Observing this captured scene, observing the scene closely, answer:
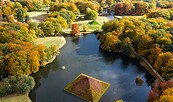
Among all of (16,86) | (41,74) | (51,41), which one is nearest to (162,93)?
(16,86)

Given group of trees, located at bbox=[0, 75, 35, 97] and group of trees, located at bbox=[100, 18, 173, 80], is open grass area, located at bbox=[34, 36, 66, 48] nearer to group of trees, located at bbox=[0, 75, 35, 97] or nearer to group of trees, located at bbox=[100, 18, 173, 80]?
group of trees, located at bbox=[100, 18, 173, 80]

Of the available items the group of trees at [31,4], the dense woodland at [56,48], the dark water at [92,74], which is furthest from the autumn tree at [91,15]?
the dark water at [92,74]

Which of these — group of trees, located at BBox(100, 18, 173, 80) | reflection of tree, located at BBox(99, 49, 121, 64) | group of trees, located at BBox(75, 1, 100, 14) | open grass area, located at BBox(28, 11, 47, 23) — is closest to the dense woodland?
group of trees, located at BBox(100, 18, 173, 80)

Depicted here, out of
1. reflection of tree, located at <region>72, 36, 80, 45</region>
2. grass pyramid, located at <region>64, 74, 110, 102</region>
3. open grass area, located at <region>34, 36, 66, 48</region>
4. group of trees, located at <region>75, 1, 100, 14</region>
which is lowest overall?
grass pyramid, located at <region>64, 74, 110, 102</region>

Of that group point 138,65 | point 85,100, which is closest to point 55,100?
point 85,100

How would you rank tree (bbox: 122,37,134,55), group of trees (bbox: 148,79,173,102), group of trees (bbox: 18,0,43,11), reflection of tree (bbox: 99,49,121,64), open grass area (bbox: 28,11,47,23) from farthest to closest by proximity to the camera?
group of trees (bbox: 18,0,43,11)
open grass area (bbox: 28,11,47,23)
tree (bbox: 122,37,134,55)
reflection of tree (bbox: 99,49,121,64)
group of trees (bbox: 148,79,173,102)

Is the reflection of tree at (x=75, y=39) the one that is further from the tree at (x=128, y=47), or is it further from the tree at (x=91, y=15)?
the tree at (x=91, y=15)

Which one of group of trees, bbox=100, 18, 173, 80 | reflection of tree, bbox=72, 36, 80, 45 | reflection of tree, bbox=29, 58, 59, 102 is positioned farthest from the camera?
reflection of tree, bbox=72, 36, 80, 45
